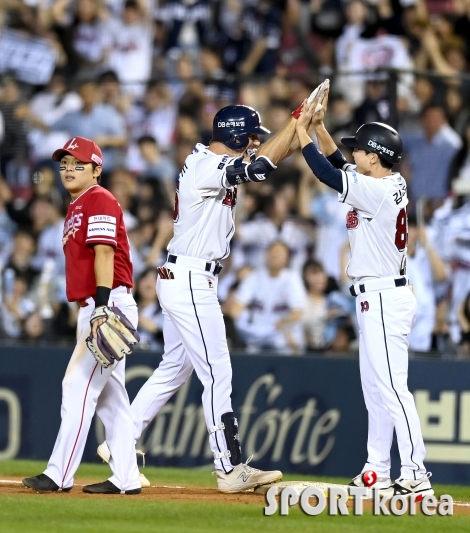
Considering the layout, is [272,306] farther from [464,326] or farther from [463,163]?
[463,163]

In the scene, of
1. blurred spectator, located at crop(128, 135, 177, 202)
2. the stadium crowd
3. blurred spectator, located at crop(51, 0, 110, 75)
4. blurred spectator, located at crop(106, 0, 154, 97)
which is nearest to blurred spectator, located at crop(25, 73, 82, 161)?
the stadium crowd

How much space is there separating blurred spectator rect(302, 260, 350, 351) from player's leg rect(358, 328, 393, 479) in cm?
296

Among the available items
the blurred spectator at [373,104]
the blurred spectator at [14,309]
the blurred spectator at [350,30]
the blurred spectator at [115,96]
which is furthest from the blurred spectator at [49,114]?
the blurred spectator at [350,30]

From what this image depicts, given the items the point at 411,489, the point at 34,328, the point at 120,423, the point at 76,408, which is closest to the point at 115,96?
the point at 34,328

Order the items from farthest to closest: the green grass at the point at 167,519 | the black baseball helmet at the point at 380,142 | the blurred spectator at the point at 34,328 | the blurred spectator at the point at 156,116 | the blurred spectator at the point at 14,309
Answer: the blurred spectator at the point at 156,116 < the blurred spectator at the point at 14,309 < the blurred spectator at the point at 34,328 < the black baseball helmet at the point at 380,142 < the green grass at the point at 167,519

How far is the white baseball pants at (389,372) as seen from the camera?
710 centimetres

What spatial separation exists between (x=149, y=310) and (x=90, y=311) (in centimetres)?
412

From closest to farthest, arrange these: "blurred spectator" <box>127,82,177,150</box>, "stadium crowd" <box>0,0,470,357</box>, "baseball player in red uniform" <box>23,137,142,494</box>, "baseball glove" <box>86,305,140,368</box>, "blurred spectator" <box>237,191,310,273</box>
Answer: "baseball glove" <box>86,305,140,368</box> < "baseball player in red uniform" <box>23,137,142,494</box> < "stadium crowd" <box>0,0,470,357</box> < "blurred spectator" <box>237,191,310,273</box> < "blurred spectator" <box>127,82,177,150</box>

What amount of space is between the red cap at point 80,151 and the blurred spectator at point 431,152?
4.03 m

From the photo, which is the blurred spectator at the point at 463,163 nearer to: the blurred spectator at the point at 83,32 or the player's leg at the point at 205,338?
the player's leg at the point at 205,338

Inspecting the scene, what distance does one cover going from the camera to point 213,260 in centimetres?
737

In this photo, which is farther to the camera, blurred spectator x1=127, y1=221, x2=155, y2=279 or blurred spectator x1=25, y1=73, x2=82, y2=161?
blurred spectator x1=25, y1=73, x2=82, y2=161

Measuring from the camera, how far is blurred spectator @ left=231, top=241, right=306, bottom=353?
1053 centimetres

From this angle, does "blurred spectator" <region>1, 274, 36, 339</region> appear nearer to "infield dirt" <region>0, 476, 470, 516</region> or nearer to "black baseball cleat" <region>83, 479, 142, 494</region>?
"infield dirt" <region>0, 476, 470, 516</region>
